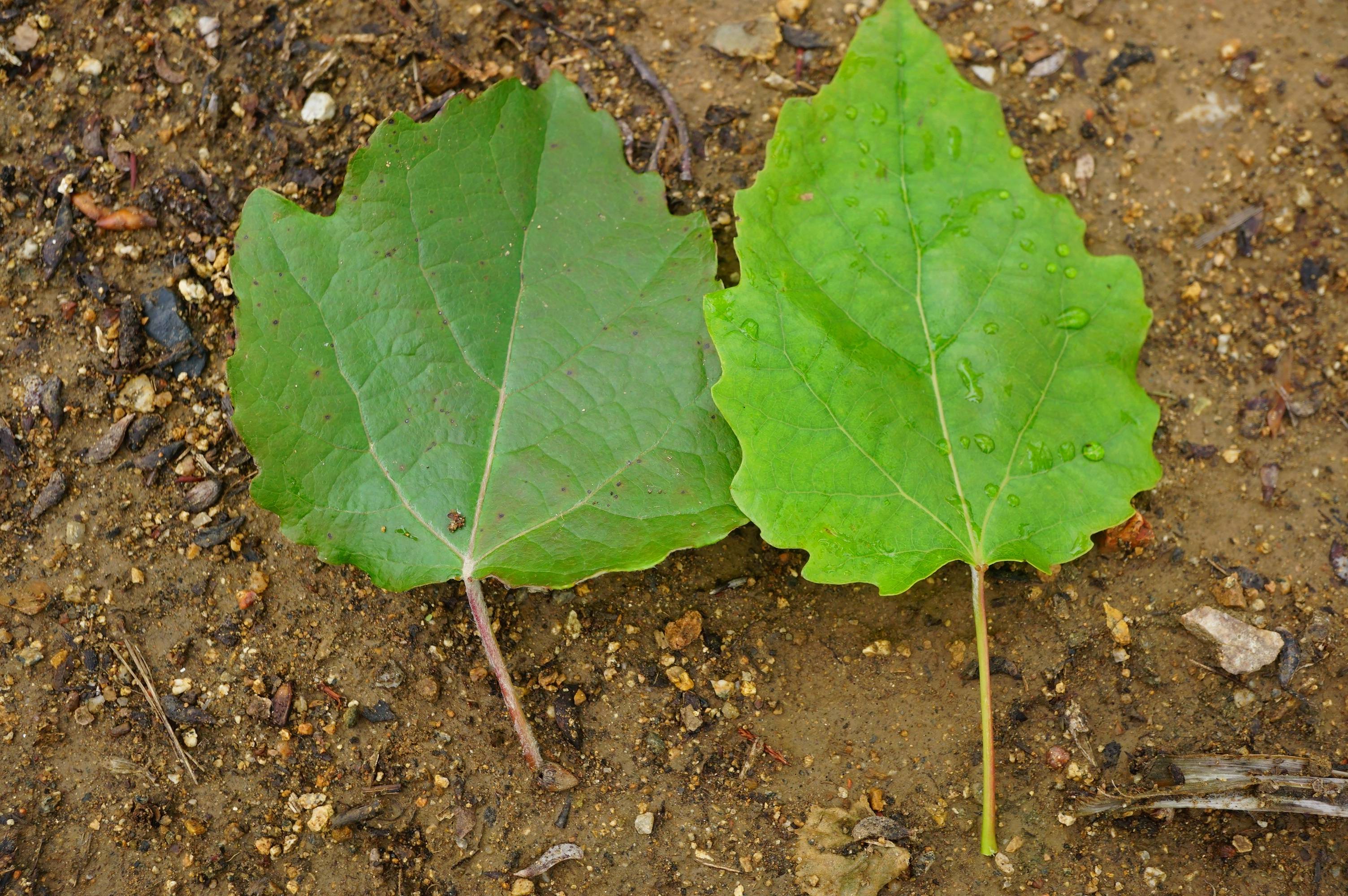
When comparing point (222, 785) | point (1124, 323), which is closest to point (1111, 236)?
point (1124, 323)

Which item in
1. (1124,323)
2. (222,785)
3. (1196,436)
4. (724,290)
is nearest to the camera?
(724,290)

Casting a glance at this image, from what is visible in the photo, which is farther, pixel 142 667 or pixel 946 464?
pixel 142 667

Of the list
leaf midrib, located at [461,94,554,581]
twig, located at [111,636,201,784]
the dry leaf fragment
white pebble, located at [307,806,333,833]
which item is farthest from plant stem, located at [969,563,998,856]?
twig, located at [111,636,201,784]

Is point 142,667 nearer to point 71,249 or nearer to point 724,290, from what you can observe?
point 71,249

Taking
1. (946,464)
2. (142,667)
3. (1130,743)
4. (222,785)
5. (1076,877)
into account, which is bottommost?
(1076,877)

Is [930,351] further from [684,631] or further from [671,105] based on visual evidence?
[671,105]

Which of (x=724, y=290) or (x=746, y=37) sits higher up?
(x=746, y=37)

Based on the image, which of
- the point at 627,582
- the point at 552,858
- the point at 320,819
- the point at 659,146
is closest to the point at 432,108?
the point at 659,146
